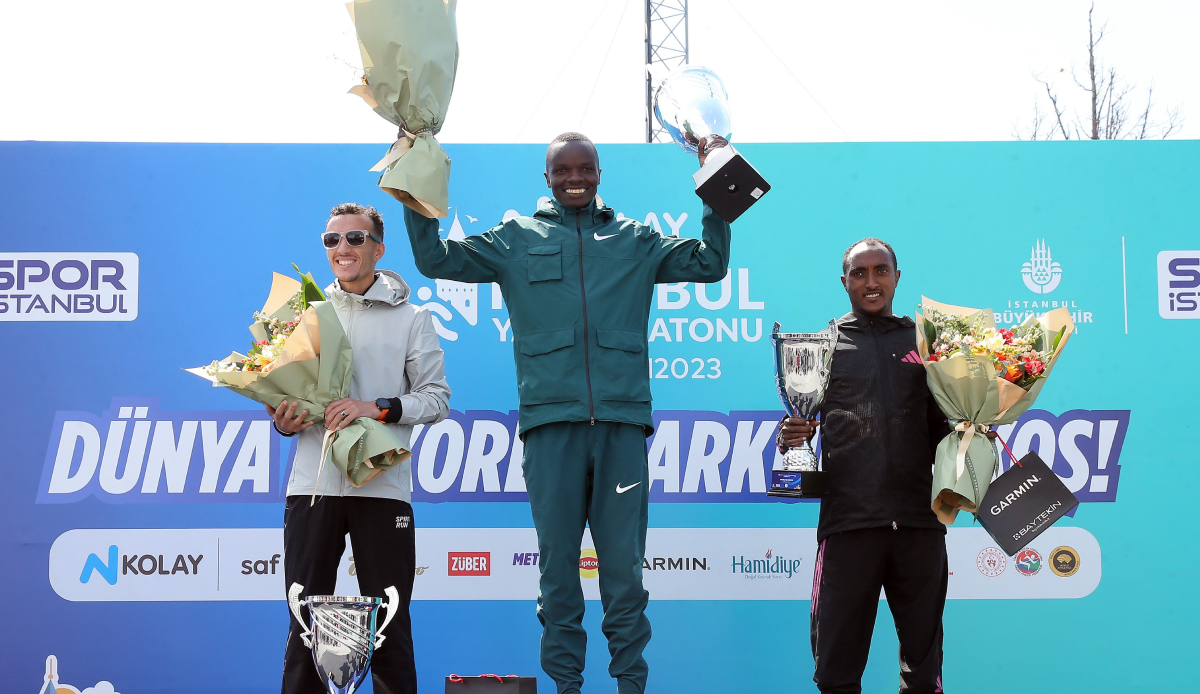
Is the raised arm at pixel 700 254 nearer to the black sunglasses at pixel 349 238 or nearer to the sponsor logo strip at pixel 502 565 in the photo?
the black sunglasses at pixel 349 238

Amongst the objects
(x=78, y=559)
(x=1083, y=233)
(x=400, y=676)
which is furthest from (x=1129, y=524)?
(x=78, y=559)

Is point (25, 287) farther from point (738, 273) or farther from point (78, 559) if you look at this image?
point (738, 273)

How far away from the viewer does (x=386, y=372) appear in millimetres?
2662

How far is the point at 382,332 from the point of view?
2691mm

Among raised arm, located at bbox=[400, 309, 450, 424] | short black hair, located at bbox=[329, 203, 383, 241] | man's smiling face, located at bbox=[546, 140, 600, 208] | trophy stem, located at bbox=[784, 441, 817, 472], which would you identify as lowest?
trophy stem, located at bbox=[784, 441, 817, 472]

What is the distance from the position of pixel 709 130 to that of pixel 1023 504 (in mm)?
1336

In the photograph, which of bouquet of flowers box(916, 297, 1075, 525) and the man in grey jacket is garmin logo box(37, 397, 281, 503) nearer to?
the man in grey jacket

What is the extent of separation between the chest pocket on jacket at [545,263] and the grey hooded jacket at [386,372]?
0.37m

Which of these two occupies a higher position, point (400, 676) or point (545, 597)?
point (545, 597)

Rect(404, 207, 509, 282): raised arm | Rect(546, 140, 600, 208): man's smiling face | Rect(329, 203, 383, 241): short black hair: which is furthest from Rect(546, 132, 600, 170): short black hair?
Rect(329, 203, 383, 241): short black hair

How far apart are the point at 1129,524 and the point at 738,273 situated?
173cm

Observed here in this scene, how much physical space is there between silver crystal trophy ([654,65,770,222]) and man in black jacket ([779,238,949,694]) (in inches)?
22.3

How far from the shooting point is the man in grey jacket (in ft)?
8.16

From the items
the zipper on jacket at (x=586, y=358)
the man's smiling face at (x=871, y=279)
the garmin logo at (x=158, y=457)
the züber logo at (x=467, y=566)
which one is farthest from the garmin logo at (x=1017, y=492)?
the garmin logo at (x=158, y=457)
